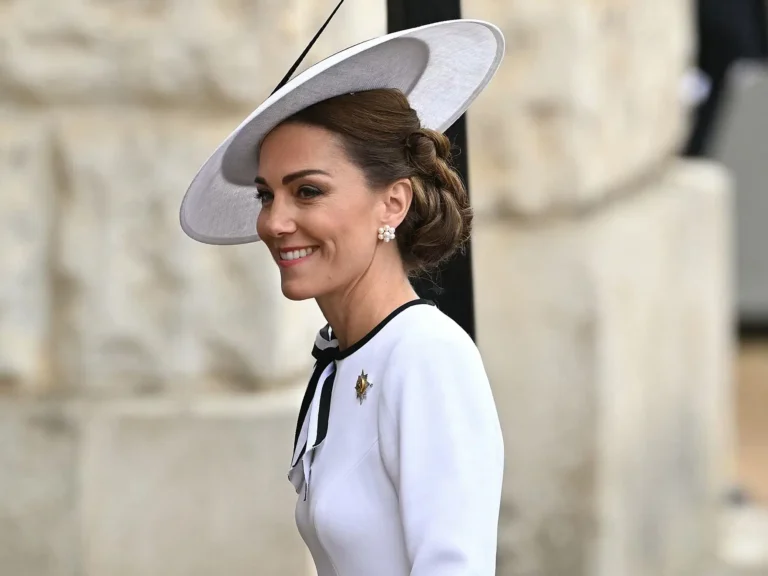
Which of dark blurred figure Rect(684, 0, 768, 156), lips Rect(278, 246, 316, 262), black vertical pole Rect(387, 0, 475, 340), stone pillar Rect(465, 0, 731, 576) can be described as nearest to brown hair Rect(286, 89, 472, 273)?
lips Rect(278, 246, 316, 262)

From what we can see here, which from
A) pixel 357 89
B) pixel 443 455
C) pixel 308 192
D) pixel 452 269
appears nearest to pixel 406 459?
pixel 443 455

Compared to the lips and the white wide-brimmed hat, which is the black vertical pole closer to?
the white wide-brimmed hat

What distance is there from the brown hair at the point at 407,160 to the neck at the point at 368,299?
51 mm

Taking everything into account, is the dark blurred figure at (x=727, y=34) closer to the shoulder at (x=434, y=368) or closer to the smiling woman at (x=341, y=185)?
the smiling woman at (x=341, y=185)

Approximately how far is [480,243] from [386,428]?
2576mm

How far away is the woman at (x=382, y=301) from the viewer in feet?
5.13

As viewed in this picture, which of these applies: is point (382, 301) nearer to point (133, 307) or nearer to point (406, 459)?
point (406, 459)

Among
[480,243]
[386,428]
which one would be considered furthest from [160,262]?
[386,428]

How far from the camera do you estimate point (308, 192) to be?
1703 millimetres

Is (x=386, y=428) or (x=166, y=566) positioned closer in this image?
(x=386, y=428)

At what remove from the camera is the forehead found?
1695 millimetres

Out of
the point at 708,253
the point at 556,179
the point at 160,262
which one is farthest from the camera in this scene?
the point at 708,253

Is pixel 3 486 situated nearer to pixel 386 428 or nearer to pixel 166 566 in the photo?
pixel 166 566

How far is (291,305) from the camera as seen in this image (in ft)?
10.2
